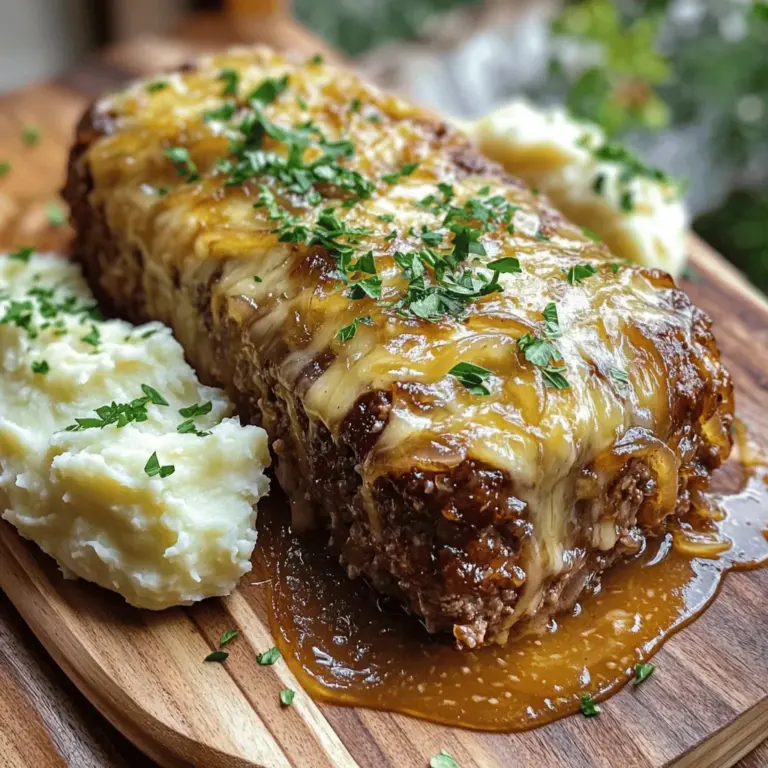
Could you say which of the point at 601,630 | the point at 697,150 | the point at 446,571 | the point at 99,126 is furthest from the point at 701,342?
the point at 697,150

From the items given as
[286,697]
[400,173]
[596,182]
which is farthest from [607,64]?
[286,697]

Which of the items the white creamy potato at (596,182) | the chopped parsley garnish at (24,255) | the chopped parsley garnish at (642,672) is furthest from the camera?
the white creamy potato at (596,182)

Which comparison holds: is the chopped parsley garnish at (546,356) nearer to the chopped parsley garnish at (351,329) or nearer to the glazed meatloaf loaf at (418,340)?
the glazed meatloaf loaf at (418,340)

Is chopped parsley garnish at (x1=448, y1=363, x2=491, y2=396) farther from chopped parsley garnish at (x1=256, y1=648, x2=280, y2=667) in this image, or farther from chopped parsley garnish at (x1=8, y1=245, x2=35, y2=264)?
chopped parsley garnish at (x1=8, y1=245, x2=35, y2=264)

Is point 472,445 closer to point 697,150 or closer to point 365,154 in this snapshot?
point 365,154

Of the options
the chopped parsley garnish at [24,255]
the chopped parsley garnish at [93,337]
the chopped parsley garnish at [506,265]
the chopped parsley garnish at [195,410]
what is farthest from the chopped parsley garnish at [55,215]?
the chopped parsley garnish at [506,265]

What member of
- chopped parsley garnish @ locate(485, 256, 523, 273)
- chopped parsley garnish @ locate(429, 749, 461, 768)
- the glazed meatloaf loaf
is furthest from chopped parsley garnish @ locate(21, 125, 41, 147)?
chopped parsley garnish @ locate(429, 749, 461, 768)

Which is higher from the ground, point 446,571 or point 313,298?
point 313,298
